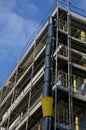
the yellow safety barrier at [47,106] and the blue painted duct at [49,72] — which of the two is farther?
the yellow safety barrier at [47,106]

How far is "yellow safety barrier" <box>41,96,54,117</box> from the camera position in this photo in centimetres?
1292

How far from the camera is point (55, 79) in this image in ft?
46.6

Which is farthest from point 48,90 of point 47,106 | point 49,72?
point 49,72

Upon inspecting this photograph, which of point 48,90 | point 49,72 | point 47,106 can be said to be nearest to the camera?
point 47,106

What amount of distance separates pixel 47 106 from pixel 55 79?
4.59 ft

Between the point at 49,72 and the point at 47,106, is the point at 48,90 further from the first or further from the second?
the point at 49,72

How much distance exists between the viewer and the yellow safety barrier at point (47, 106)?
12922mm

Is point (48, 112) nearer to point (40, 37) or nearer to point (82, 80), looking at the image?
point (82, 80)

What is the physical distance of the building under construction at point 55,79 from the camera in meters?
13.5

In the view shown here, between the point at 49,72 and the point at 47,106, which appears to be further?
the point at 49,72

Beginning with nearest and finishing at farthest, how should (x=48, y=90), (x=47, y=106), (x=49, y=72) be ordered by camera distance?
(x=47, y=106) → (x=48, y=90) → (x=49, y=72)

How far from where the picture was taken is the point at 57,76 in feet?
46.3

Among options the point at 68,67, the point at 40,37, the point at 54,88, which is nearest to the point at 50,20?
the point at 40,37

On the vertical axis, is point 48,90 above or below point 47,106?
above
